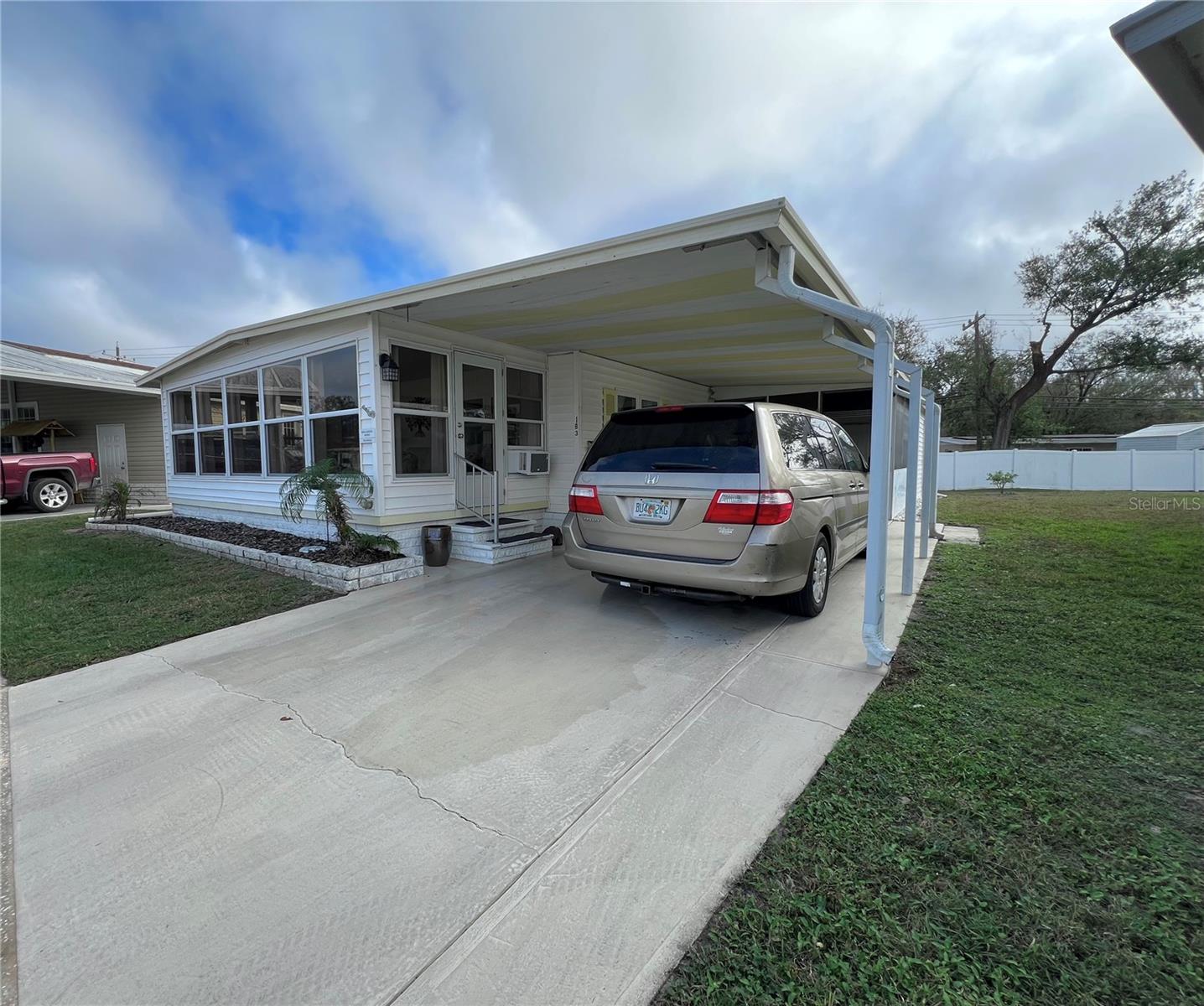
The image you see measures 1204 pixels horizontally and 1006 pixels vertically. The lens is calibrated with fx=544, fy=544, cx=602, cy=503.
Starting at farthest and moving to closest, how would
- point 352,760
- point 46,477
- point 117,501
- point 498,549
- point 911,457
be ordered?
1. point 46,477
2. point 117,501
3. point 498,549
4. point 911,457
5. point 352,760

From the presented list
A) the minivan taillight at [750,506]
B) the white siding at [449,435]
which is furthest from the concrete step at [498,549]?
the minivan taillight at [750,506]

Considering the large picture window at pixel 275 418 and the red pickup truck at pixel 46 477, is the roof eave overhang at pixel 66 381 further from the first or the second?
the large picture window at pixel 275 418

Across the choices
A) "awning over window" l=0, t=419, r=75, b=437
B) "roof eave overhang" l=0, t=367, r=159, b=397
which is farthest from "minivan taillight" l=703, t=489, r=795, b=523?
"awning over window" l=0, t=419, r=75, b=437

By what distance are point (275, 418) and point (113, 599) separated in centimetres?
327

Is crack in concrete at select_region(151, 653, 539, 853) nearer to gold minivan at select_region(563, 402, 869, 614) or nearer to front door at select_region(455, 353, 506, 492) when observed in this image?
gold minivan at select_region(563, 402, 869, 614)

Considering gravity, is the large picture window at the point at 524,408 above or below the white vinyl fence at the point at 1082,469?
above

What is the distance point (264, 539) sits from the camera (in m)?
7.32

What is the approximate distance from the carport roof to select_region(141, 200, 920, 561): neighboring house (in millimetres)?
20

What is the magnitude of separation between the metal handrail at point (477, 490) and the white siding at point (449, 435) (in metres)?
0.15

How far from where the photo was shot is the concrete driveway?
4.80ft

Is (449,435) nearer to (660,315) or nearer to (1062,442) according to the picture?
(660,315)

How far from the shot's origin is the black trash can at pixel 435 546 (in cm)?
623

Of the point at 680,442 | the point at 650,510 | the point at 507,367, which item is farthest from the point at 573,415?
the point at 650,510

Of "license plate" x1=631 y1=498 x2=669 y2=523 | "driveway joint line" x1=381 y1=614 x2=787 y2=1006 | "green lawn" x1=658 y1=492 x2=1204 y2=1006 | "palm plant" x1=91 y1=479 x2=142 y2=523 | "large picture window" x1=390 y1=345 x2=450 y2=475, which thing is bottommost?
"driveway joint line" x1=381 y1=614 x2=787 y2=1006
